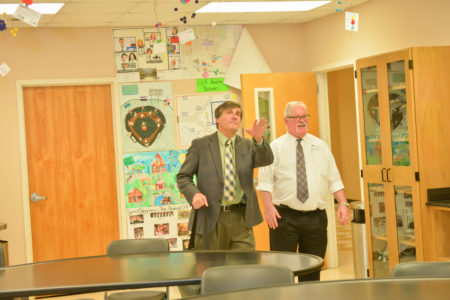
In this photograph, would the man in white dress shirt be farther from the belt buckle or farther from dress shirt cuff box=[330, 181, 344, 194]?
the belt buckle

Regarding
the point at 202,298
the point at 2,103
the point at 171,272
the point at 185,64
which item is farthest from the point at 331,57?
the point at 202,298

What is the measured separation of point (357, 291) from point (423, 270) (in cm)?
49

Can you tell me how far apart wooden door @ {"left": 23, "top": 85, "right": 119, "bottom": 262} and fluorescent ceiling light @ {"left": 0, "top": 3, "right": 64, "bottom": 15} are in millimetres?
1088

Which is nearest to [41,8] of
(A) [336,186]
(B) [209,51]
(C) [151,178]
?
(B) [209,51]

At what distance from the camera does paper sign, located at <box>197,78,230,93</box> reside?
6.87 meters

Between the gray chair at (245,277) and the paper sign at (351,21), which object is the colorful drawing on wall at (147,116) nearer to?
the paper sign at (351,21)

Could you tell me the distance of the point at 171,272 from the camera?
317 cm

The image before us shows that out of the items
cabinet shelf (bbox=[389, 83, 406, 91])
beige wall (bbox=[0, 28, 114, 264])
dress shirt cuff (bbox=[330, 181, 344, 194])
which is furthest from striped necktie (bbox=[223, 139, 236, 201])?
beige wall (bbox=[0, 28, 114, 264])

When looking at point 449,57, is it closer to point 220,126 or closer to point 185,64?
point 220,126

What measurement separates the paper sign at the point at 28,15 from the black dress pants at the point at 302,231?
2355 mm

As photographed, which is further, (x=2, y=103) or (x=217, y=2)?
(x=2, y=103)

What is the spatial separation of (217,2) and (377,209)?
7.69ft

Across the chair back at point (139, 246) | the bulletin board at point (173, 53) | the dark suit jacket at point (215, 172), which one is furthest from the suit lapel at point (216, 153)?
the bulletin board at point (173, 53)

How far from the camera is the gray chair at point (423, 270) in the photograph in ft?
9.29
